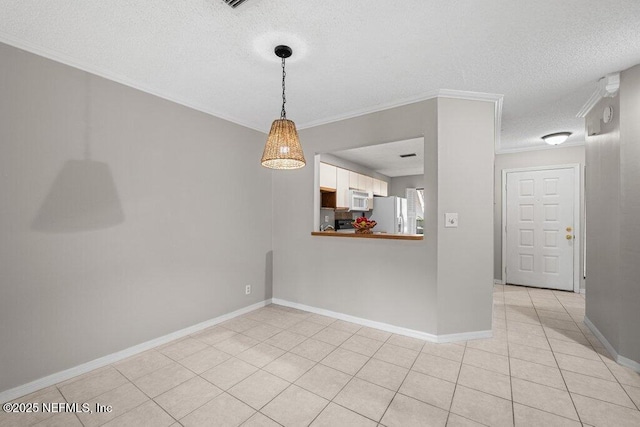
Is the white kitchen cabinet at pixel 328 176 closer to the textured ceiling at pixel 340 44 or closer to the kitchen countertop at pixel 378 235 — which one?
the kitchen countertop at pixel 378 235

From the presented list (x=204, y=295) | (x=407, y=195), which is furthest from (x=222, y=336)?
(x=407, y=195)

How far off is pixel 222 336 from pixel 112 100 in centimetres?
242

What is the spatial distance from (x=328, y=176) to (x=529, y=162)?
3483mm

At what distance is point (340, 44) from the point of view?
199 centimetres

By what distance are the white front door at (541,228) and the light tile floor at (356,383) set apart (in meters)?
1.87

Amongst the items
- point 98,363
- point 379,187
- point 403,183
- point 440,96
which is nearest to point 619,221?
point 440,96

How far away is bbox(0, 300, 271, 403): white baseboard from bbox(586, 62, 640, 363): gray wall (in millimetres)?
3769

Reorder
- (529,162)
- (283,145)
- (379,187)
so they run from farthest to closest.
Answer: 1. (379,187)
2. (529,162)
3. (283,145)

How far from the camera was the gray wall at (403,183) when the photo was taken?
301 inches

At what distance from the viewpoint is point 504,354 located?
2479mm

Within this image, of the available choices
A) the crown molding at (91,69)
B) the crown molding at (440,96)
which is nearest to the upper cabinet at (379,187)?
the crown molding at (440,96)

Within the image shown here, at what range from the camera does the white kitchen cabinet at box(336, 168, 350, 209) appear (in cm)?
495

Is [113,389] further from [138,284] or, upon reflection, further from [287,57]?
[287,57]

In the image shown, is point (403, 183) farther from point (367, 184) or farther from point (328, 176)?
point (328, 176)
